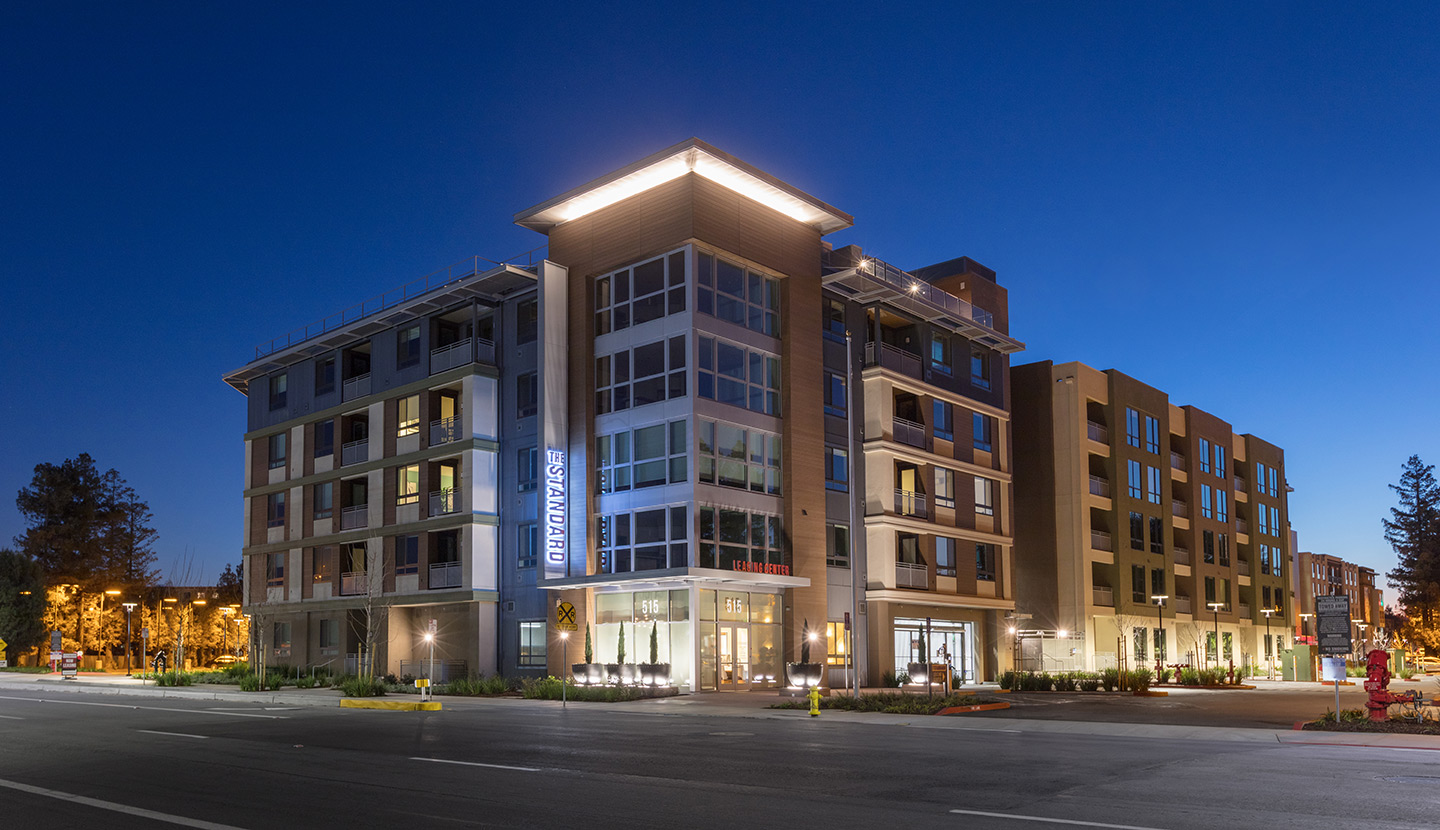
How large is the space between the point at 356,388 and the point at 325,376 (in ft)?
11.2

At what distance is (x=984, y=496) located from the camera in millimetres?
54438

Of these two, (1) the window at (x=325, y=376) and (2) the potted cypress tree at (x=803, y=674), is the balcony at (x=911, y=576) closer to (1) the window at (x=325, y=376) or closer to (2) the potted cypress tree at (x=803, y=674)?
(2) the potted cypress tree at (x=803, y=674)

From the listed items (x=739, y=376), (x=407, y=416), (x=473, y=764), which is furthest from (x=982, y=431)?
(x=473, y=764)

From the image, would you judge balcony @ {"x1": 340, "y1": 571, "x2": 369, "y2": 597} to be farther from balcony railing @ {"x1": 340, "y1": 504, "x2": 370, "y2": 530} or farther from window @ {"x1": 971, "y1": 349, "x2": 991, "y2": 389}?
window @ {"x1": 971, "y1": 349, "x2": 991, "y2": 389}

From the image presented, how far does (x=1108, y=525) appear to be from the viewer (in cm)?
6394

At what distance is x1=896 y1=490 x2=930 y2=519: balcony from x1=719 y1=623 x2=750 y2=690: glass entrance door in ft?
35.5

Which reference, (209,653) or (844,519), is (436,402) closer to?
(844,519)

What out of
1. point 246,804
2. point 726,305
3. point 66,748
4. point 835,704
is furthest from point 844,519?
point 246,804

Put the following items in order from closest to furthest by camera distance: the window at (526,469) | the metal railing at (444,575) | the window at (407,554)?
the window at (526,469)
the metal railing at (444,575)
the window at (407,554)

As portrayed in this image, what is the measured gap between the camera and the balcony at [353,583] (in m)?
50.8

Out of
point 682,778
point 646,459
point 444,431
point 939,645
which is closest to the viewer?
point 682,778

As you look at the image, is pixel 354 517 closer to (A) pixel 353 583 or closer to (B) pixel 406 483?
(A) pixel 353 583

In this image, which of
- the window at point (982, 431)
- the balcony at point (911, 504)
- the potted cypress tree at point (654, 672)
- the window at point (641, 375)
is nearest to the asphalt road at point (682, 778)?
the potted cypress tree at point (654, 672)

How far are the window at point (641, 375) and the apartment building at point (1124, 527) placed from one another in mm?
27421
